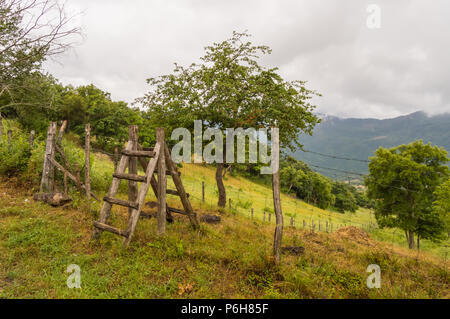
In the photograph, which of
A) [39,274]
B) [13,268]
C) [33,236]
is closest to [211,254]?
[39,274]

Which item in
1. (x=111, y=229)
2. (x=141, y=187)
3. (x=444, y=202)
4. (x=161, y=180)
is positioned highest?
(x=161, y=180)

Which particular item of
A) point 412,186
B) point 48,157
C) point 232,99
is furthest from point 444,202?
point 48,157

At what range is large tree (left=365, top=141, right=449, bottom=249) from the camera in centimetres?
2109

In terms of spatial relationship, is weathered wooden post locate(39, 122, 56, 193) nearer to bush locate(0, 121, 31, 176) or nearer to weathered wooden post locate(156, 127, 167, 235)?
bush locate(0, 121, 31, 176)

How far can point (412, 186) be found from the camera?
71.2 feet

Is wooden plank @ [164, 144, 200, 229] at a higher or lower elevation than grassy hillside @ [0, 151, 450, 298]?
higher

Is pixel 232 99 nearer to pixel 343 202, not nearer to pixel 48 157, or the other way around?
pixel 48 157

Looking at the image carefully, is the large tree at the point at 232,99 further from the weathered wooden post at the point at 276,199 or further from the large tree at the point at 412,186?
the large tree at the point at 412,186

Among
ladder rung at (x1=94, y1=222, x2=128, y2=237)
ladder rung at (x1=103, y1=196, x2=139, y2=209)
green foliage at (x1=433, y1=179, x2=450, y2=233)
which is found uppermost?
ladder rung at (x1=103, y1=196, x2=139, y2=209)

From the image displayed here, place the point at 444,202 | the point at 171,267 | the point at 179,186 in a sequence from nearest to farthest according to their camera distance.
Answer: the point at 171,267 → the point at 179,186 → the point at 444,202

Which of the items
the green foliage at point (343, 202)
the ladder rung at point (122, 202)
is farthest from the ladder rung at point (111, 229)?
the green foliage at point (343, 202)

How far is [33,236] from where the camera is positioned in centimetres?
571

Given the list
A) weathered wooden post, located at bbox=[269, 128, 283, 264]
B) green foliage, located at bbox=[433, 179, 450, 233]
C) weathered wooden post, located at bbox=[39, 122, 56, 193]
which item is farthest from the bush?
green foliage, located at bbox=[433, 179, 450, 233]
